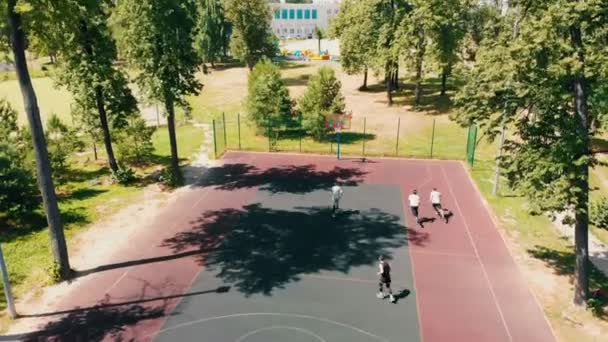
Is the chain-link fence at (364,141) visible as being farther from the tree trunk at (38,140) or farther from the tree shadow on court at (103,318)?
the tree shadow on court at (103,318)

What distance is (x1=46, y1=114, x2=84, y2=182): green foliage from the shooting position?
27625 mm

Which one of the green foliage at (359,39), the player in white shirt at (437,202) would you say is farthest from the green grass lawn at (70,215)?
the green foliage at (359,39)

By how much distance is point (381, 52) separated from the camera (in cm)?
4712

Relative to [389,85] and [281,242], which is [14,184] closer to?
[281,242]

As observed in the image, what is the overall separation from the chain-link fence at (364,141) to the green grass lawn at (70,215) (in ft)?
13.6

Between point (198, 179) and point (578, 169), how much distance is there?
20.5 metres

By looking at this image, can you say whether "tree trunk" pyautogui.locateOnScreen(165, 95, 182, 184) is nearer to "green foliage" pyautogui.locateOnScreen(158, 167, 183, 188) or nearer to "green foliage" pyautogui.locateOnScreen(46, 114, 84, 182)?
"green foliage" pyautogui.locateOnScreen(158, 167, 183, 188)

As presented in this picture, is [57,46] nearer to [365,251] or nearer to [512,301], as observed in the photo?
[365,251]

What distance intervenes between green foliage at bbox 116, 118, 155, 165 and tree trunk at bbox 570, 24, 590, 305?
2467cm

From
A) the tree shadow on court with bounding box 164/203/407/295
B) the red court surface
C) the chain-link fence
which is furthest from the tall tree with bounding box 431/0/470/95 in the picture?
the tree shadow on court with bounding box 164/203/407/295

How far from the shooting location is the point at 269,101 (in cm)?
3650

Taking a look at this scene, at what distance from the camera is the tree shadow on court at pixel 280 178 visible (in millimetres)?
27219

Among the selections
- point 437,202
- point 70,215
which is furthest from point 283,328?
point 70,215

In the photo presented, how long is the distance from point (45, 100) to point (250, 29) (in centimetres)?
2599
